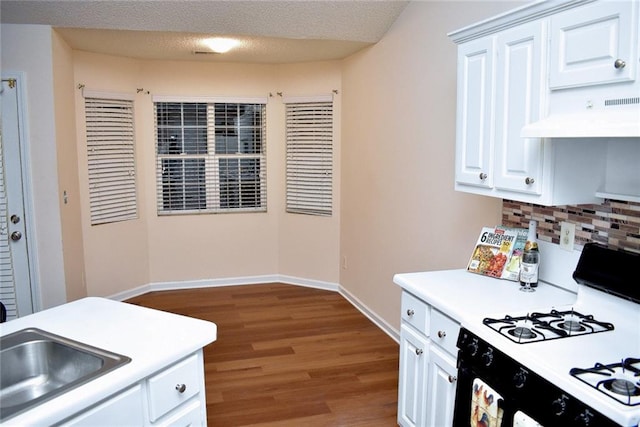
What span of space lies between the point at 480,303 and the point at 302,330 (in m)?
2.42

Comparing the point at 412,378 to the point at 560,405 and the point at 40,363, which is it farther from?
the point at 40,363

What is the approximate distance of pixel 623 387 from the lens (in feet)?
4.86

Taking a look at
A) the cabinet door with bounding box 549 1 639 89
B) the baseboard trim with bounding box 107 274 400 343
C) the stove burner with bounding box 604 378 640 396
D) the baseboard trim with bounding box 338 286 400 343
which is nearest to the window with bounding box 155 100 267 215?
the baseboard trim with bounding box 107 274 400 343

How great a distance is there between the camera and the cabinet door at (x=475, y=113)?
240 cm

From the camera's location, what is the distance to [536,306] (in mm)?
2236

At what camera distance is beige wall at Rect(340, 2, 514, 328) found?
3.28 m

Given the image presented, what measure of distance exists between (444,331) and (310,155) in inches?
138

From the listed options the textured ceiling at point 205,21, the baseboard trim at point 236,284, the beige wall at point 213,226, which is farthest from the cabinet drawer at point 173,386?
the beige wall at point 213,226

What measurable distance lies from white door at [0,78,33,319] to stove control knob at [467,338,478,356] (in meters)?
3.44

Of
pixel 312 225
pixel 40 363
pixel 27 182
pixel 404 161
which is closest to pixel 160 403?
pixel 40 363

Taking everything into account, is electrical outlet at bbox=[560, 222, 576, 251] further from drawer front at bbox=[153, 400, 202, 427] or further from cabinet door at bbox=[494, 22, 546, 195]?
drawer front at bbox=[153, 400, 202, 427]

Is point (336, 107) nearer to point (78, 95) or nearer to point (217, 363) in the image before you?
point (78, 95)

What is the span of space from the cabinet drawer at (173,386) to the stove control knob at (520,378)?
3.71ft

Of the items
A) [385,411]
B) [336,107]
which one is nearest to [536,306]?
[385,411]
